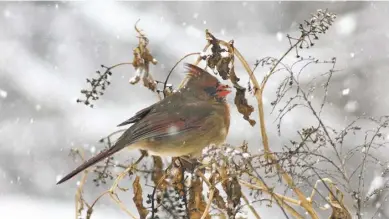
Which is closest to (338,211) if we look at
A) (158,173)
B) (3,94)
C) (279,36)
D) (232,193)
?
(232,193)

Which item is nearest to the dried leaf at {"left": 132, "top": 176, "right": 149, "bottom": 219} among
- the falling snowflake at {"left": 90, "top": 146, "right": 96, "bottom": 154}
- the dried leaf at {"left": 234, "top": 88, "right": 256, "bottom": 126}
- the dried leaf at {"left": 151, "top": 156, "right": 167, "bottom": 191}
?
the dried leaf at {"left": 151, "top": 156, "right": 167, "bottom": 191}

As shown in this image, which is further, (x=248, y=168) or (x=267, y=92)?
(x=267, y=92)

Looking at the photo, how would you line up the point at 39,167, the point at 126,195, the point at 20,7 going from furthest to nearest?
the point at 20,7
the point at 39,167
the point at 126,195

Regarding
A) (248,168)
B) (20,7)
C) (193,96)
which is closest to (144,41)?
(193,96)

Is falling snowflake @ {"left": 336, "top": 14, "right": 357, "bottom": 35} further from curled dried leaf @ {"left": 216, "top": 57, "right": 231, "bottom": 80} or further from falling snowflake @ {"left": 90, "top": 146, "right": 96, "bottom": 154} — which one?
curled dried leaf @ {"left": 216, "top": 57, "right": 231, "bottom": 80}

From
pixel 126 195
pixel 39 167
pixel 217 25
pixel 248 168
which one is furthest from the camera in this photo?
pixel 217 25

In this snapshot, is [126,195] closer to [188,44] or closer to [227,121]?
[188,44]

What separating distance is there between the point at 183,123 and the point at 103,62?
2.39 m

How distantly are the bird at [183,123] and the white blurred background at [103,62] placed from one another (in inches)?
65.3

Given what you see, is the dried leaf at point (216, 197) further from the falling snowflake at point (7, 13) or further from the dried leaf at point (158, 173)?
the falling snowflake at point (7, 13)

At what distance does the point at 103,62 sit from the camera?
11.0 ft

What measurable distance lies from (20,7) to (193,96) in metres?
2.96

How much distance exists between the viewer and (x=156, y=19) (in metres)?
3.48

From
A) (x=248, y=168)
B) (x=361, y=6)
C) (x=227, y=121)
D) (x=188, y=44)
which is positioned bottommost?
(x=248, y=168)
